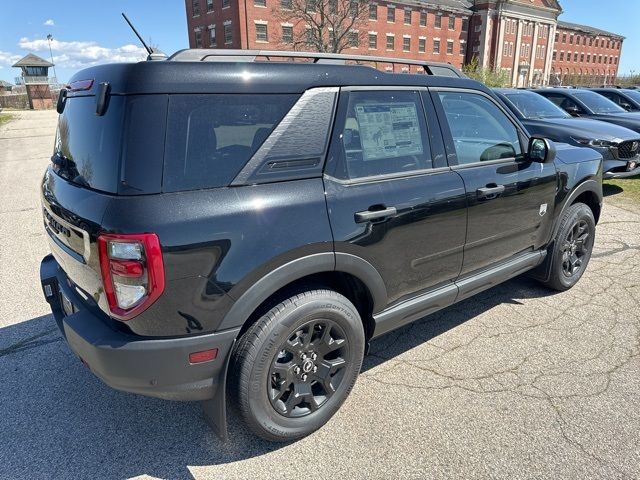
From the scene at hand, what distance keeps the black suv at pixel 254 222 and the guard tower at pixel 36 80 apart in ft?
194

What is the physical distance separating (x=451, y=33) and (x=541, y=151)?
6792 centimetres

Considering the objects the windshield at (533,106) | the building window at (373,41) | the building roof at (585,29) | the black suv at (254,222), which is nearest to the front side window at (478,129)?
the black suv at (254,222)

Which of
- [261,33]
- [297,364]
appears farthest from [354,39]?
[297,364]

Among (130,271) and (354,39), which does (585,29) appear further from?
(130,271)

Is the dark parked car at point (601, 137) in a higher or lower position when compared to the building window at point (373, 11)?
lower

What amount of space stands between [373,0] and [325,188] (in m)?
57.4

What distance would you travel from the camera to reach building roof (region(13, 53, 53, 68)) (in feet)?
192

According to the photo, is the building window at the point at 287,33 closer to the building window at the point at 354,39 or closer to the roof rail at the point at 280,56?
the building window at the point at 354,39

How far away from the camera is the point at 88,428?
2494 mm

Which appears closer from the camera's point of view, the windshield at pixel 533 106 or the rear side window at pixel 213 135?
the rear side window at pixel 213 135

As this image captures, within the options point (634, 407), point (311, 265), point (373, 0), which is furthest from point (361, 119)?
point (373, 0)

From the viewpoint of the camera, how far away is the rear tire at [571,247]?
3902 mm

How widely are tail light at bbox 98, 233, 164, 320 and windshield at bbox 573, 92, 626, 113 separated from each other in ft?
36.1

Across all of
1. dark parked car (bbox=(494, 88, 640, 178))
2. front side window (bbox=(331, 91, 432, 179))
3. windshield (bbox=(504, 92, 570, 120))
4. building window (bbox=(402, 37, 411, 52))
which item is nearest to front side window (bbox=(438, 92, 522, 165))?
front side window (bbox=(331, 91, 432, 179))
